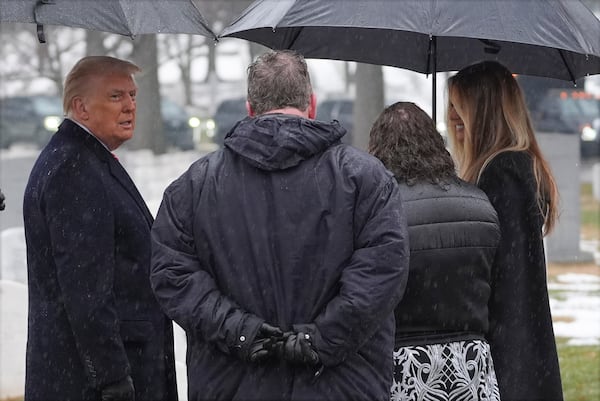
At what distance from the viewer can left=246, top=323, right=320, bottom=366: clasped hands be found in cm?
323

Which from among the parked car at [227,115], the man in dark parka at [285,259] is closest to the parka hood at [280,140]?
the man in dark parka at [285,259]

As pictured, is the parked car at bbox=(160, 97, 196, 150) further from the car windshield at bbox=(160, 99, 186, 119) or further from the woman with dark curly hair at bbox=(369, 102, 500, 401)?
the woman with dark curly hair at bbox=(369, 102, 500, 401)

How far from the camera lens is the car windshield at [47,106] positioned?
3019 centimetres

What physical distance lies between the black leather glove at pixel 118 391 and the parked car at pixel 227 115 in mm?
24894

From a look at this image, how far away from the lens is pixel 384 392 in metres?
3.42

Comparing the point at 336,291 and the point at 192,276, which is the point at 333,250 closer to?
the point at 336,291

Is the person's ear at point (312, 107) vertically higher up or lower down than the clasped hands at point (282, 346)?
higher up

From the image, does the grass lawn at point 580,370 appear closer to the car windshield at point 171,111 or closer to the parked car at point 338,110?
the parked car at point 338,110

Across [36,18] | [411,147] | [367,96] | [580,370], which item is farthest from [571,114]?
[36,18]

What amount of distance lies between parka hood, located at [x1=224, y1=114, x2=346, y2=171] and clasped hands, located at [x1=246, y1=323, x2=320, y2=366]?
0.49 metres

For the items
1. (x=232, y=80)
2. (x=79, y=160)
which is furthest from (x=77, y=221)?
(x=232, y=80)

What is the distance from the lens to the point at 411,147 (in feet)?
13.3

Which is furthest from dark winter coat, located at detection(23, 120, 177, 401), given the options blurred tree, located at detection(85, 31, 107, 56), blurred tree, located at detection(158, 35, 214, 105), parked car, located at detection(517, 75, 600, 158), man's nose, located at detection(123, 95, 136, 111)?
blurred tree, located at detection(158, 35, 214, 105)

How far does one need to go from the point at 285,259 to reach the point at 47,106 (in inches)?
1111
